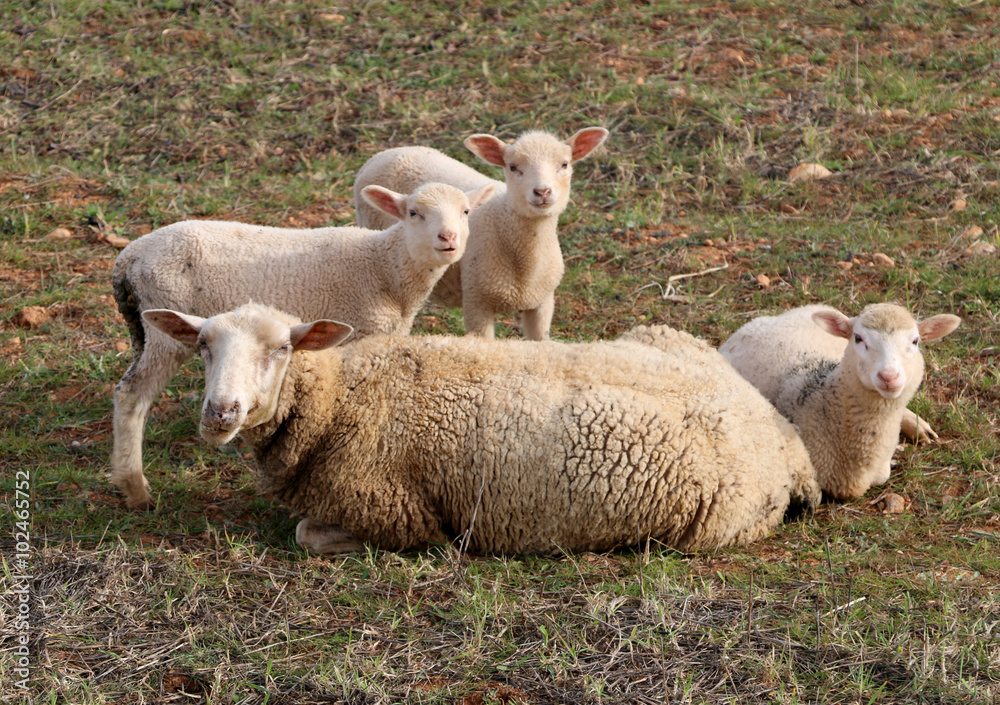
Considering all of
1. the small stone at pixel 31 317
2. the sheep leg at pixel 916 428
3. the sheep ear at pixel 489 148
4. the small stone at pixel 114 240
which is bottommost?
the small stone at pixel 31 317

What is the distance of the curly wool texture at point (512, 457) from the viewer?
4691 millimetres

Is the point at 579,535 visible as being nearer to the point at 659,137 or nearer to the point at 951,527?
the point at 951,527

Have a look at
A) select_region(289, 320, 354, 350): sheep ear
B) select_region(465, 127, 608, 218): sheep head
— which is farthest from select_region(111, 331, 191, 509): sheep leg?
select_region(465, 127, 608, 218): sheep head

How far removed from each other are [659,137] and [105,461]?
18.1ft

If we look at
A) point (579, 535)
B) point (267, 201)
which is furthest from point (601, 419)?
point (267, 201)

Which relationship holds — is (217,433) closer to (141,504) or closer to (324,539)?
(324,539)

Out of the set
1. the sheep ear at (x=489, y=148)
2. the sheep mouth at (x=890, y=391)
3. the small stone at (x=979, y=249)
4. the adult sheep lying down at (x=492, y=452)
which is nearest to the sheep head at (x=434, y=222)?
the sheep ear at (x=489, y=148)

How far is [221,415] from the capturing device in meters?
4.27

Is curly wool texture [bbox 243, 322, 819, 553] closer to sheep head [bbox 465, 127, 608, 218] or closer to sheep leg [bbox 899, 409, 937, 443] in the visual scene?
sheep leg [bbox 899, 409, 937, 443]

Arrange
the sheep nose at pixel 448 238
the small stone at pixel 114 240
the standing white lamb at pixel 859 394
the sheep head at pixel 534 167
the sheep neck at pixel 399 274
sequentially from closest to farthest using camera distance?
1. the standing white lamb at pixel 859 394
2. the sheep nose at pixel 448 238
3. the sheep neck at pixel 399 274
4. the sheep head at pixel 534 167
5. the small stone at pixel 114 240

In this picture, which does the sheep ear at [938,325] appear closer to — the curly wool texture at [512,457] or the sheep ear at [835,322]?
the sheep ear at [835,322]

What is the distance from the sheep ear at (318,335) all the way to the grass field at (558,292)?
2.93ft

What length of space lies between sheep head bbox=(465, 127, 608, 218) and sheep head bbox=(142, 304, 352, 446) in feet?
6.20

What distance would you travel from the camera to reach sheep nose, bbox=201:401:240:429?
4.27 metres
